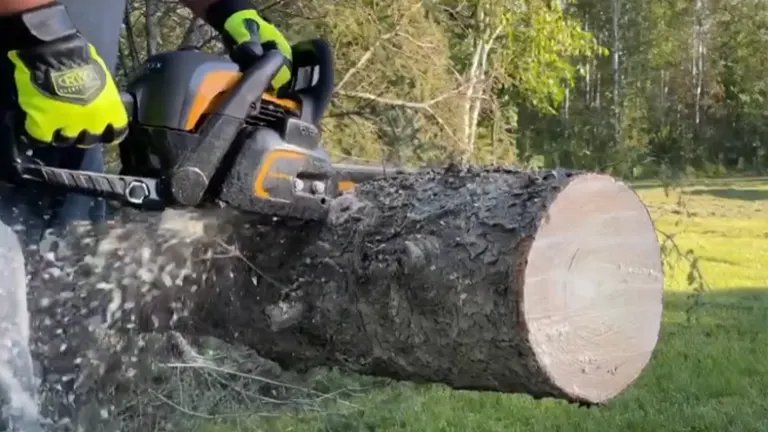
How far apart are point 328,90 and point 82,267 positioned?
648 mm

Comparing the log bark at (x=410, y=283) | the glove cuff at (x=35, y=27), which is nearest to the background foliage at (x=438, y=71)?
the log bark at (x=410, y=283)

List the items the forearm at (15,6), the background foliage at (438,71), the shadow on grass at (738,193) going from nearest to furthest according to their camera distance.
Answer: the forearm at (15,6) < the background foliage at (438,71) < the shadow on grass at (738,193)

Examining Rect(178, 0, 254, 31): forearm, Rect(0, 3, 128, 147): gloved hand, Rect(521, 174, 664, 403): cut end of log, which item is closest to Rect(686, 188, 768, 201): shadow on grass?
Rect(178, 0, 254, 31): forearm

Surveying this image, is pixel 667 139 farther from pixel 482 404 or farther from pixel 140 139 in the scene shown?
pixel 140 139

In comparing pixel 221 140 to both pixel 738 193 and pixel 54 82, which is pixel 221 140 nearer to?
pixel 54 82

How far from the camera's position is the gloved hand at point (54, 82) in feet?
5.25

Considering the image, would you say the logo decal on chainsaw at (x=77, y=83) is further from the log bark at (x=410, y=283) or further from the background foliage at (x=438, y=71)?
the background foliage at (x=438, y=71)

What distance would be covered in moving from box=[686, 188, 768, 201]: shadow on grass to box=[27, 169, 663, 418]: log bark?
13.9 m

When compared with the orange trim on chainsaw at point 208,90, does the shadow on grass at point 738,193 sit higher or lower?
lower

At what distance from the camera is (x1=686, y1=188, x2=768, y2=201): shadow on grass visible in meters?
16.0

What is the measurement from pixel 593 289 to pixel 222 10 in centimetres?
111

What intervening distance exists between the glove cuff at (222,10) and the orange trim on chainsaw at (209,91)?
1.12 ft

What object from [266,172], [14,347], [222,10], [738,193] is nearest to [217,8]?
[222,10]

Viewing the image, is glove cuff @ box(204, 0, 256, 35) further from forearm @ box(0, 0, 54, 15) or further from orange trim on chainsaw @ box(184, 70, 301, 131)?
forearm @ box(0, 0, 54, 15)
